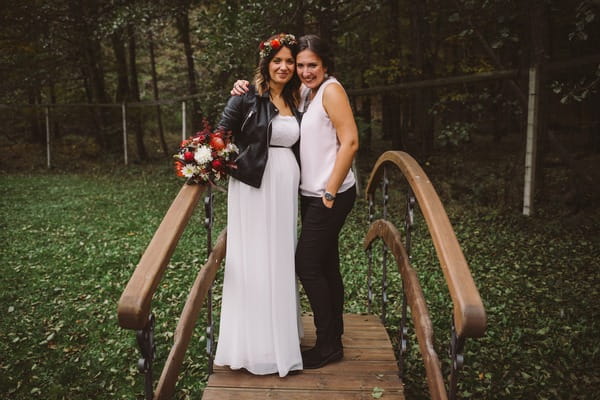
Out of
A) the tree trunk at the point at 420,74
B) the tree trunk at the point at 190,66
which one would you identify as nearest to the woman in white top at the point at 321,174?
the tree trunk at the point at 420,74

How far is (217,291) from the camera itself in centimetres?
567

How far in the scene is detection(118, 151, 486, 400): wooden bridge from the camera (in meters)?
1.82

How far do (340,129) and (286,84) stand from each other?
1.76ft

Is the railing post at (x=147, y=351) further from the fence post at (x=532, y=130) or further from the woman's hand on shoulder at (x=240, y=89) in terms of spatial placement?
the fence post at (x=532, y=130)

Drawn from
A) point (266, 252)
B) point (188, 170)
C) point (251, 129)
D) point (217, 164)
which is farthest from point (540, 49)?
point (188, 170)

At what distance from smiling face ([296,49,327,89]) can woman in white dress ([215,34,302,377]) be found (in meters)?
0.07

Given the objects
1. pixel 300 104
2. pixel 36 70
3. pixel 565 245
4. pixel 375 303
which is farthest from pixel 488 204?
pixel 36 70

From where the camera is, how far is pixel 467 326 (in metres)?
1.73

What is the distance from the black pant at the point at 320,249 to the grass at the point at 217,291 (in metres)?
1.05

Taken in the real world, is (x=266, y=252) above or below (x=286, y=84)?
below

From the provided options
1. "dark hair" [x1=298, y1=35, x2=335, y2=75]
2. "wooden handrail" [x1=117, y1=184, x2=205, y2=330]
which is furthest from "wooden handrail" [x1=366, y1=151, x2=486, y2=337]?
"wooden handrail" [x1=117, y1=184, x2=205, y2=330]

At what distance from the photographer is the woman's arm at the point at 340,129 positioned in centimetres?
287

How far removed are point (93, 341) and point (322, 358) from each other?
253 centimetres

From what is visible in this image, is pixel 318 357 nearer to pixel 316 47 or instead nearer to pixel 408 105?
pixel 316 47
